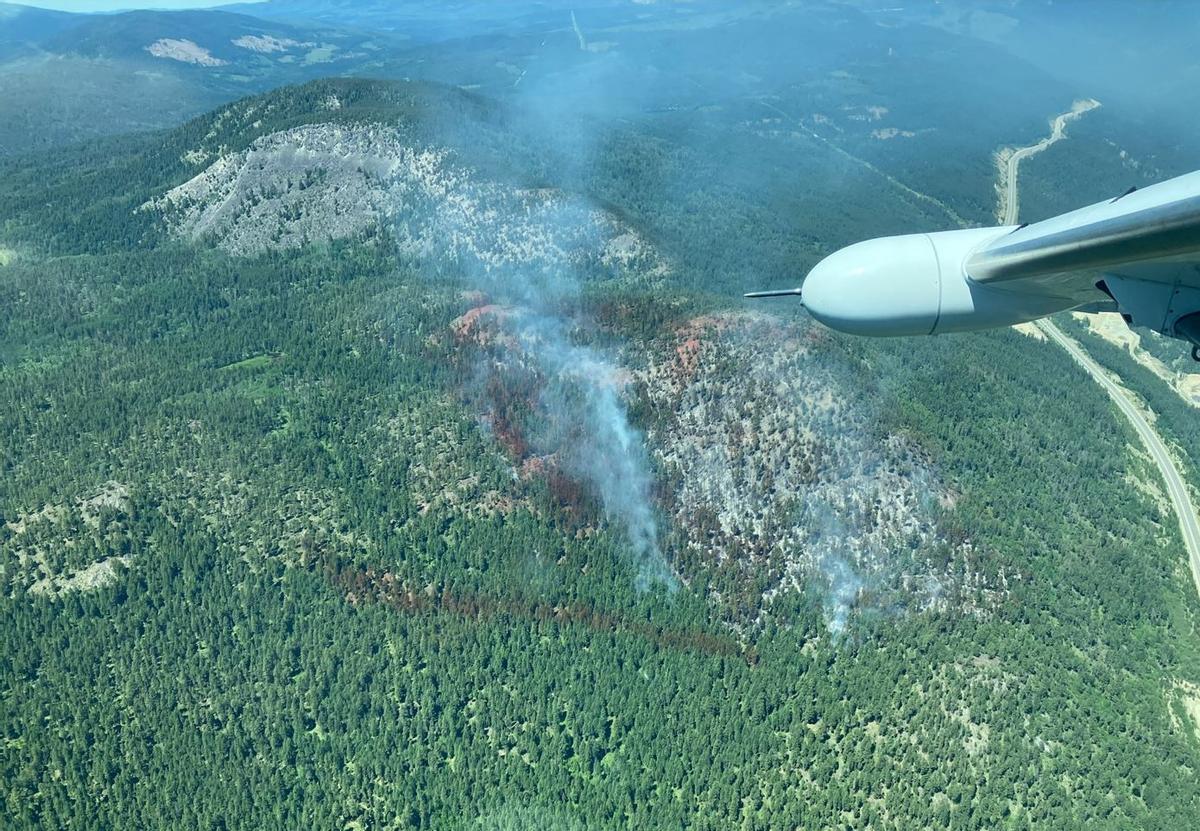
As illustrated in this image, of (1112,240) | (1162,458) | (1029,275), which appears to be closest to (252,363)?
(1029,275)

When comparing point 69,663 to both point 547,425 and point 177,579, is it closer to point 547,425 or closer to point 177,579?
point 177,579

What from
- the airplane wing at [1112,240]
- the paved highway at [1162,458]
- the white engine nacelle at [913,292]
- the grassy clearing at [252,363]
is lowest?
the paved highway at [1162,458]

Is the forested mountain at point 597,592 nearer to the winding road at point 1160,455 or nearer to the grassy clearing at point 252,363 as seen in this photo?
the winding road at point 1160,455

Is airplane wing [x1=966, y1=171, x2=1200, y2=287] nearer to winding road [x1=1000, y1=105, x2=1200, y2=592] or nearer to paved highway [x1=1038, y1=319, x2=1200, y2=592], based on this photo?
paved highway [x1=1038, y1=319, x2=1200, y2=592]

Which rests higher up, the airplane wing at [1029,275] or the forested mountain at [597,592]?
the airplane wing at [1029,275]

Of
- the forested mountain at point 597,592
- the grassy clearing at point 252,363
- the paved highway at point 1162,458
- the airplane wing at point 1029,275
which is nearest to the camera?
the airplane wing at point 1029,275

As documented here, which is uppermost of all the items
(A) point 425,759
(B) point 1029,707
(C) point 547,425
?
(C) point 547,425

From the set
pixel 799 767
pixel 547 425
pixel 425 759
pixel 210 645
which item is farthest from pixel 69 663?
pixel 799 767

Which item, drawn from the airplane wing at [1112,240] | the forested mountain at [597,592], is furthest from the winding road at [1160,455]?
the airplane wing at [1112,240]

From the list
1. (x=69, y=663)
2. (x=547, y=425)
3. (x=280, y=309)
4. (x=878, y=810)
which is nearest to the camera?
(x=878, y=810)
